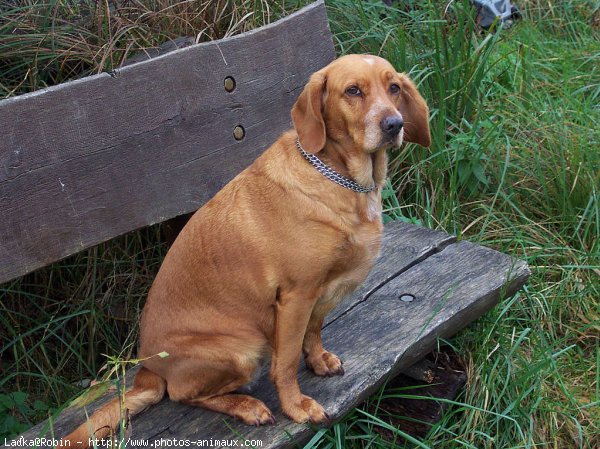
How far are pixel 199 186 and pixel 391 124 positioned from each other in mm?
1082

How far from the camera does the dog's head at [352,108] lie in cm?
250

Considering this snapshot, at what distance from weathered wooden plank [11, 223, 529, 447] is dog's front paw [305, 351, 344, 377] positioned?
Answer: 26mm

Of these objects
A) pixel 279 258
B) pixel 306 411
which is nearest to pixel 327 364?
pixel 306 411

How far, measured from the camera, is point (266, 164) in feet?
8.80

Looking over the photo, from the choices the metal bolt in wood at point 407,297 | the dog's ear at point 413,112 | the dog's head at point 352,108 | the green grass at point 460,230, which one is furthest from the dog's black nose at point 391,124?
the green grass at point 460,230

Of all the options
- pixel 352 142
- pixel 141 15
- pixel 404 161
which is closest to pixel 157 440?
pixel 352 142

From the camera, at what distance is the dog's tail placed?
7.79 ft

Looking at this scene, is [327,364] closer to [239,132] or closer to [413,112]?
[413,112]

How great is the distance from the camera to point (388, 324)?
2977 mm

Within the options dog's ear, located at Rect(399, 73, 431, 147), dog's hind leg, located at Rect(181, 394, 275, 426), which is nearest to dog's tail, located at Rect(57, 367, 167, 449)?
dog's hind leg, located at Rect(181, 394, 275, 426)

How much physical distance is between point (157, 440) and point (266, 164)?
949 mm

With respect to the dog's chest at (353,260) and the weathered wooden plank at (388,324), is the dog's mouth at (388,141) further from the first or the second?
the weathered wooden plank at (388,324)

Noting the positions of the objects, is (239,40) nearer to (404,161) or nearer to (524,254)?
(404,161)

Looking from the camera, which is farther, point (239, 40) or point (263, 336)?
point (239, 40)
